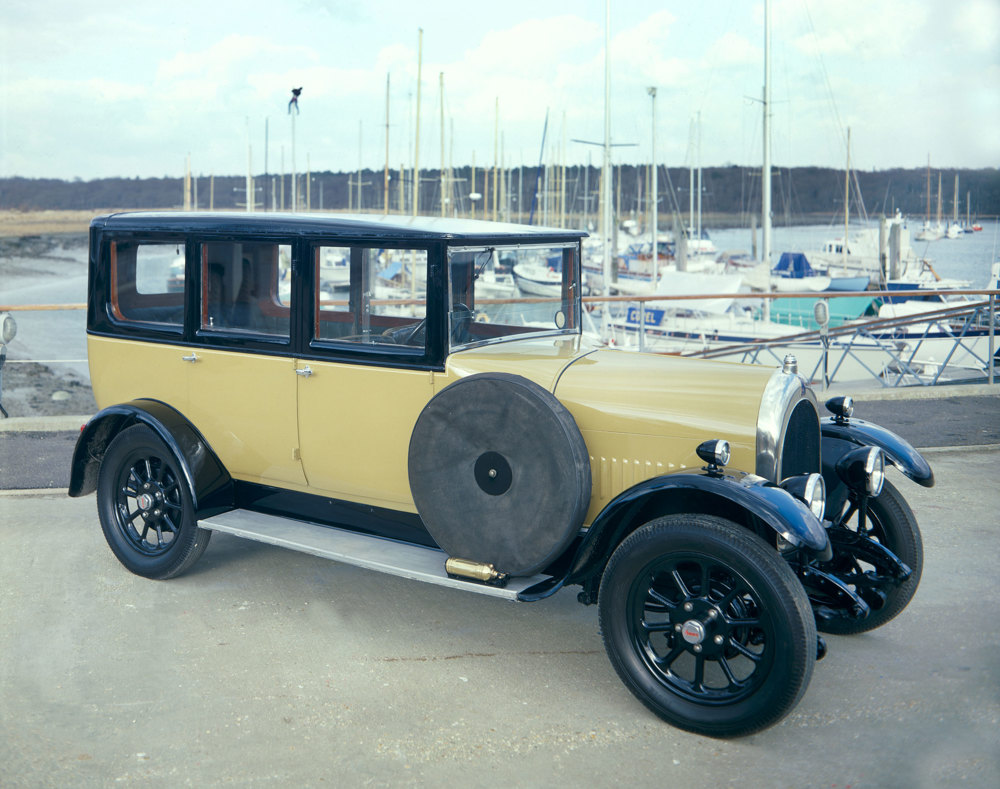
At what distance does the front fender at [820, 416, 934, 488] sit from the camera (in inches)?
170

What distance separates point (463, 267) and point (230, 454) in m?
1.70

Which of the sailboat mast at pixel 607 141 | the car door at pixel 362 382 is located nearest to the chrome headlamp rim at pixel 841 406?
the car door at pixel 362 382

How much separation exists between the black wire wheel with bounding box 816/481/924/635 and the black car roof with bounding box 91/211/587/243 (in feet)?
6.63

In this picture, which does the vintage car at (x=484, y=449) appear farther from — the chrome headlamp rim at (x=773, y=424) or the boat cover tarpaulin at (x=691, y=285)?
the boat cover tarpaulin at (x=691, y=285)

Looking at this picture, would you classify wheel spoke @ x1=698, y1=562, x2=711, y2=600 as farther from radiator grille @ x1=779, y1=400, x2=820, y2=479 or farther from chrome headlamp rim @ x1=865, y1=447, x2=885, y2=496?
chrome headlamp rim @ x1=865, y1=447, x2=885, y2=496

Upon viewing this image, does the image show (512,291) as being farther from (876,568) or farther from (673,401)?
(876,568)

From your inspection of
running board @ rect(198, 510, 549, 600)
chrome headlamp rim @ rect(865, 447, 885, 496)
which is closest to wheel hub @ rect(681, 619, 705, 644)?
running board @ rect(198, 510, 549, 600)

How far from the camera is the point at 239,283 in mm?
5000

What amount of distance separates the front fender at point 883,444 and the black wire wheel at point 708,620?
4.04 ft

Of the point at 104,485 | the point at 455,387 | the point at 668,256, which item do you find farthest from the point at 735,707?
the point at 668,256

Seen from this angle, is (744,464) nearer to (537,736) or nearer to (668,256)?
(537,736)

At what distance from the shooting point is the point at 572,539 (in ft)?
12.6

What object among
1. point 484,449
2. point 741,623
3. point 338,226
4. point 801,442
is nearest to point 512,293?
point 338,226

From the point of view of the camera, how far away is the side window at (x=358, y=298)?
178 inches
